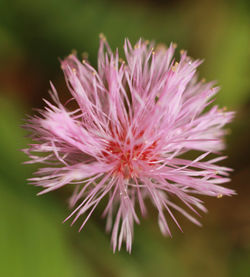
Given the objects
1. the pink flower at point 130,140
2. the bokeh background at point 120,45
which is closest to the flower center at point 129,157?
the pink flower at point 130,140

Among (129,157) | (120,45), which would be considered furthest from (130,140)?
(120,45)

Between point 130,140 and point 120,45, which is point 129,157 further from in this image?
point 120,45

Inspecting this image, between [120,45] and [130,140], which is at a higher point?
[120,45]

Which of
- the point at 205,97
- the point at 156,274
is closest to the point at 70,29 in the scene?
the point at 205,97

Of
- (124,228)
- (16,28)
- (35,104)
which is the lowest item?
(124,228)

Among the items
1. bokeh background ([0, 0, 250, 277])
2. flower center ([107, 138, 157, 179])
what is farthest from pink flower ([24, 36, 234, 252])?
bokeh background ([0, 0, 250, 277])

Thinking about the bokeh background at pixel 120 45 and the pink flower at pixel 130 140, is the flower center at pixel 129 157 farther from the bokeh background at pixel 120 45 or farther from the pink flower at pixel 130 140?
the bokeh background at pixel 120 45

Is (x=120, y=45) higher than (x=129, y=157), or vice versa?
(x=120, y=45)

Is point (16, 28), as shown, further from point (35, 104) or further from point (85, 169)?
point (85, 169)

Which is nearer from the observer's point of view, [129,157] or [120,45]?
[129,157]
